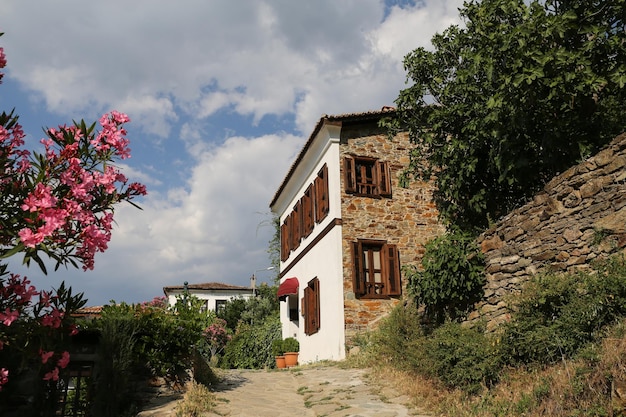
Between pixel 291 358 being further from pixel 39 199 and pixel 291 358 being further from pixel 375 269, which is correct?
pixel 39 199

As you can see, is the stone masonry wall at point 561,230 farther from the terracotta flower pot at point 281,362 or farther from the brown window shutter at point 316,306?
the terracotta flower pot at point 281,362

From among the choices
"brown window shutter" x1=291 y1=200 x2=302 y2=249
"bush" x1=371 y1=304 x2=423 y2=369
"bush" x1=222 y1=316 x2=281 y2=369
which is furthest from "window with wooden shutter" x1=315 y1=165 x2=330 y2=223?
"bush" x1=222 y1=316 x2=281 y2=369

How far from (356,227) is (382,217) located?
0.92 metres

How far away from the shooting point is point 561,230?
8023mm

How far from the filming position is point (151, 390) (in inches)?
342

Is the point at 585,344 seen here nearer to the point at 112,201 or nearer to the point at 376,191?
the point at 112,201

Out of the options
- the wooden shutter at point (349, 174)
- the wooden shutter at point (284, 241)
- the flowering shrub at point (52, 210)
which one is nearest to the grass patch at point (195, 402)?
the flowering shrub at point (52, 210)

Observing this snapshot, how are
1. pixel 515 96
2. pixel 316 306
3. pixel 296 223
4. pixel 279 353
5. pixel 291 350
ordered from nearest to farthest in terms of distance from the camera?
pixel 515 96 < pixel 316 306 < pixel 291 350 < pixel 279 353 < pixel 296 223

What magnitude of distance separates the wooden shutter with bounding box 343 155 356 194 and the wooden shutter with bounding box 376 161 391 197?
84 cm

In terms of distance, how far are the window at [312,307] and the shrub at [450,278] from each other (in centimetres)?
579

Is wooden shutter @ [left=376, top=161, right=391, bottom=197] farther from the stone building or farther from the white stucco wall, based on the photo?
the white stucco wall

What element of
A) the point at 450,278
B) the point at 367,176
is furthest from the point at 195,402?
the point at 367,176

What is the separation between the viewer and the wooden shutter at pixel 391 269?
47.8ft

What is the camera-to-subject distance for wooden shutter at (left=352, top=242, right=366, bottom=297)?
1414 cm
